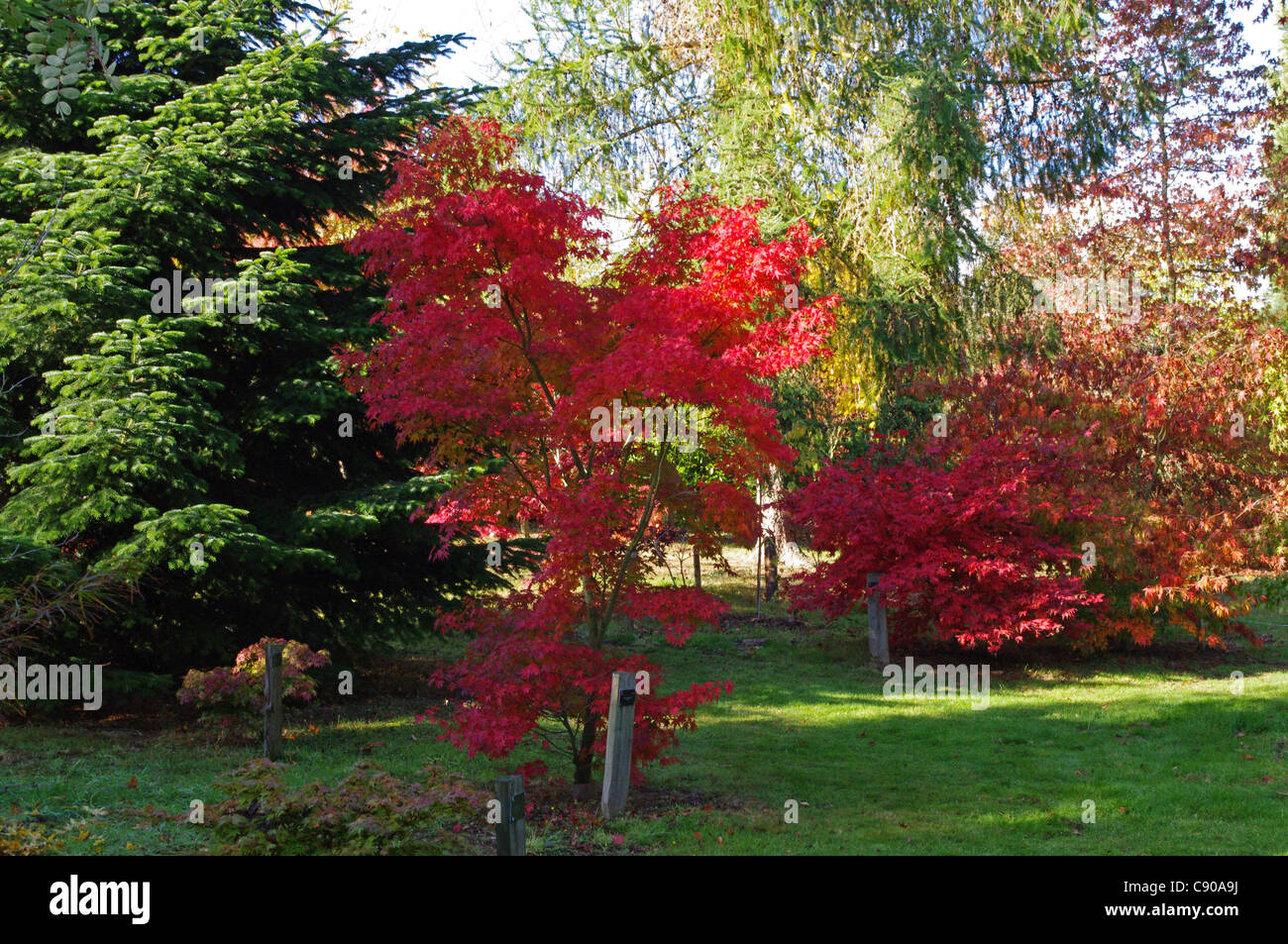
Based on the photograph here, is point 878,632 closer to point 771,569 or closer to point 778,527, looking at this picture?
point 771,569

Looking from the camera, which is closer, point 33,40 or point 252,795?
point 33,40

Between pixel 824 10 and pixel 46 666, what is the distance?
12.1 metres

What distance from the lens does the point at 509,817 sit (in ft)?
15.8

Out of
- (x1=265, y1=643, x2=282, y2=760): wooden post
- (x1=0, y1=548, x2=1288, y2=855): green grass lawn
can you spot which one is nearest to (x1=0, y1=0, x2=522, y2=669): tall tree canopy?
(x1=265, y1=643, x2=282, y2=760): wooden post

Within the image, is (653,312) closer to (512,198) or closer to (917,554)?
(512,198)

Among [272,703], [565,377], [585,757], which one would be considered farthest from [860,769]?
[272,703]

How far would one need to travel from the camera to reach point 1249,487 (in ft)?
44.1

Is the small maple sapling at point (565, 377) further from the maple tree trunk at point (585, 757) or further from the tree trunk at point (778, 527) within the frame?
the tree trunk at point (778, 527)

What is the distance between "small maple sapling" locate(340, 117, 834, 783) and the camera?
6.79 m

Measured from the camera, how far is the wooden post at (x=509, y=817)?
4777mm

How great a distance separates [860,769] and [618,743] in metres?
2.46

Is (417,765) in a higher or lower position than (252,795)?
lower

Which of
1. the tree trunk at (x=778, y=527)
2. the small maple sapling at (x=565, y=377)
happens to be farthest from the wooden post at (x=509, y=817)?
the tree trunk at (x=778, y=527)
